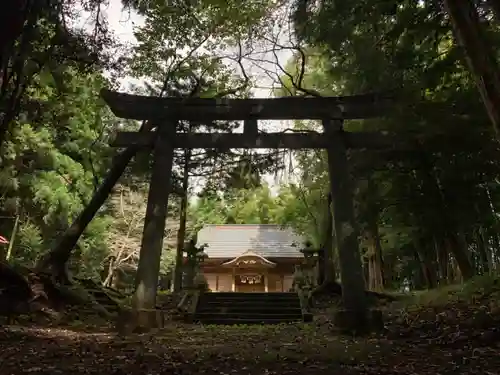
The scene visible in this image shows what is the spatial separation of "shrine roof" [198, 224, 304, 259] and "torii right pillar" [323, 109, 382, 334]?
45.2ft

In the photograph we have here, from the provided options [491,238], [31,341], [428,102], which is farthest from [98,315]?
[491,238]

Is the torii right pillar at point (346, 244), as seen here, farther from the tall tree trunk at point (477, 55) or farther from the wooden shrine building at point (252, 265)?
the wooden shrine building at point (252, 265)

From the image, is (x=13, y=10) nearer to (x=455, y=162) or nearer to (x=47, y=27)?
(x=47, y=27)

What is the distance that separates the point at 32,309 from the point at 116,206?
13603 millimetres

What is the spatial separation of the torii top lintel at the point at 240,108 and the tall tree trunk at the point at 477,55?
3389 millimetres

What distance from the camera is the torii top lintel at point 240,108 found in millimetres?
8812

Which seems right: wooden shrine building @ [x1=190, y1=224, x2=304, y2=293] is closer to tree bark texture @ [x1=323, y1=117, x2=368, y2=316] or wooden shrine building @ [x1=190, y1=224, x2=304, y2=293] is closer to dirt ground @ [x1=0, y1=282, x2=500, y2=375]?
tree bark texture @ [x1=323, y1=117, x2=368, y2=316]

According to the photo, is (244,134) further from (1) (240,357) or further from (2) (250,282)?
(2) (250,282)

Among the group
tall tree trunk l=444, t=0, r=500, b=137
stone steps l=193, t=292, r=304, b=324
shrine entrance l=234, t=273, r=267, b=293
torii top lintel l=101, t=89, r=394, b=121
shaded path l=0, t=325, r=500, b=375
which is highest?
torii top lintel l=101, t=89, r=394, b=121

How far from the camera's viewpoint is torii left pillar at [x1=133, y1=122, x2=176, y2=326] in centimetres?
788

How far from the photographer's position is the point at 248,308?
12.1 meters

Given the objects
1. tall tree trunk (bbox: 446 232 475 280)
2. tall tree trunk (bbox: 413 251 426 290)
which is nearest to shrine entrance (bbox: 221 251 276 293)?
tall tree trunk (bbox: 413 251 426 290)

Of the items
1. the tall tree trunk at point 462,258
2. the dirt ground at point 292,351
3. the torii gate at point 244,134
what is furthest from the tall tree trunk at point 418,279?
the torii gate at point 244,134

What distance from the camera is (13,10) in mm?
3844
